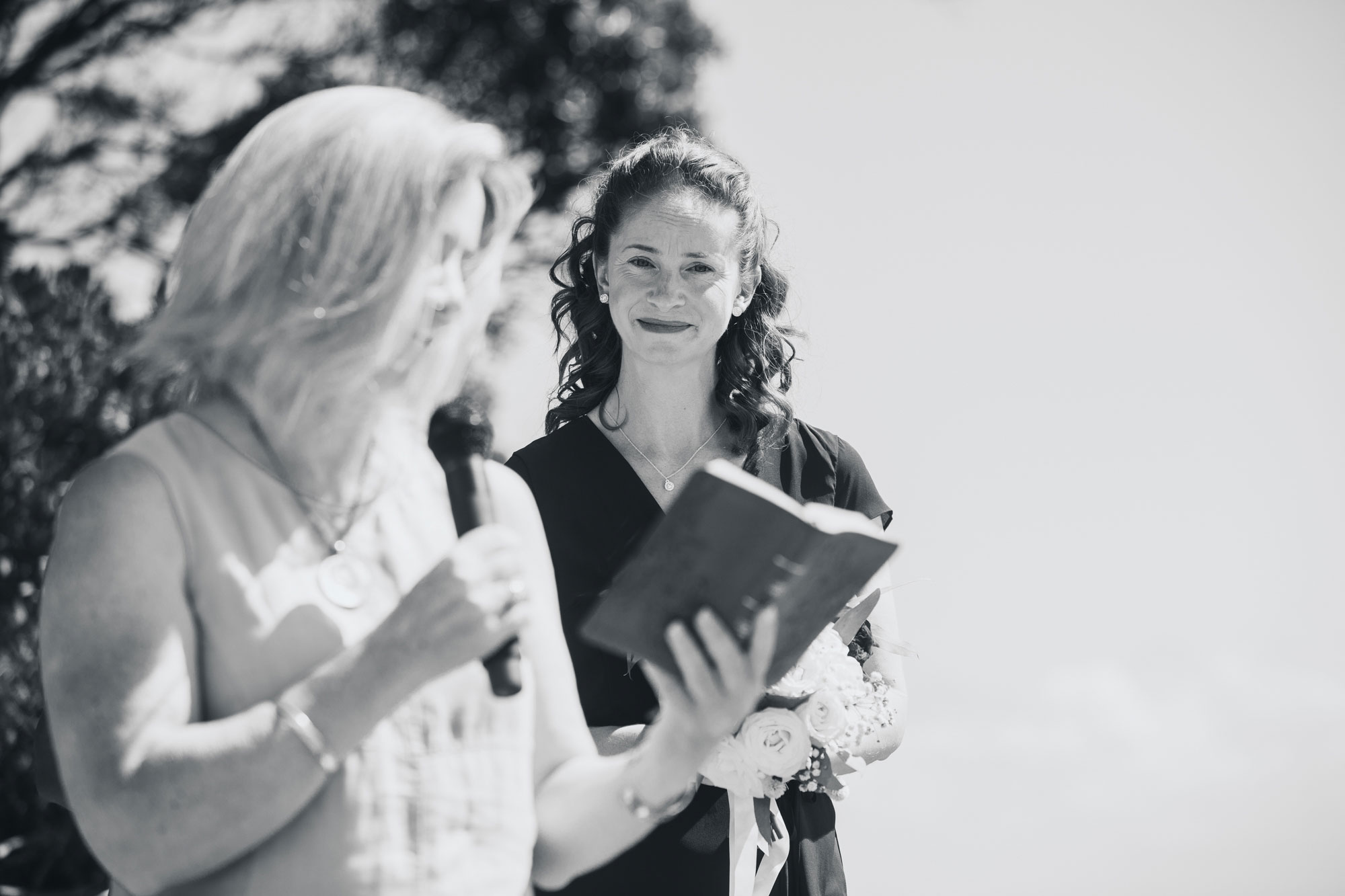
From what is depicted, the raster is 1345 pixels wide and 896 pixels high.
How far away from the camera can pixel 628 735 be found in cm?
328

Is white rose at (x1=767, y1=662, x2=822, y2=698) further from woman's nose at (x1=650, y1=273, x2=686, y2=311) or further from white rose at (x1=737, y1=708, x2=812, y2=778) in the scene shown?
woman's nose at (x1=650, y1=273, x2=686, y2=311)

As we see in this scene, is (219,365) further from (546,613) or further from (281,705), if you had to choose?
(546,613)

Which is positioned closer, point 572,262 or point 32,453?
point 572,262

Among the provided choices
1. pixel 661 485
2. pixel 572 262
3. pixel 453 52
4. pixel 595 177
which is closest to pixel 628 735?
pixel 661 485

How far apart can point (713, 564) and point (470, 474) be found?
0.39m

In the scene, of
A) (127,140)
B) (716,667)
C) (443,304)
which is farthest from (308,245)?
(127,140)

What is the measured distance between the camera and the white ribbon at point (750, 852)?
3252 millimetres

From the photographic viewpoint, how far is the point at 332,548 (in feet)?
5.90

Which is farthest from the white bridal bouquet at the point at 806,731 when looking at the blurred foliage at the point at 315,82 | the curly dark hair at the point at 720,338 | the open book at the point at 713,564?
the blurred foliage at the point at 315,82

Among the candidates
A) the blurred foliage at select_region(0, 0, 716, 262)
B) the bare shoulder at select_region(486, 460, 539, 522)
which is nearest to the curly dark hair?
the bare shoulder at select_region(486, 460, 539, 522)

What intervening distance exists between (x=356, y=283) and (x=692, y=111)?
35.7ft

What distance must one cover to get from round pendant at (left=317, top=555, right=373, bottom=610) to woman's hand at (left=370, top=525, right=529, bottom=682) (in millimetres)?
135

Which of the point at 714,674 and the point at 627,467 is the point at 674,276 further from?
the point at 714,674

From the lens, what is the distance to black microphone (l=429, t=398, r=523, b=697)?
1729 mm
